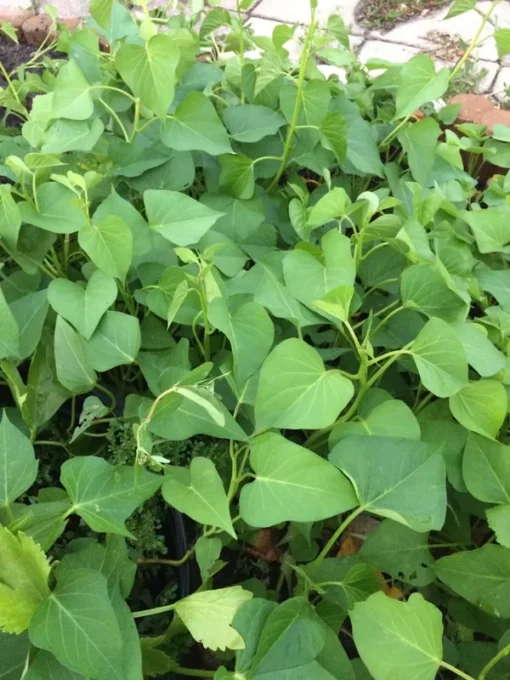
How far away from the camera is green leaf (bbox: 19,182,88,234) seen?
2.38 feet

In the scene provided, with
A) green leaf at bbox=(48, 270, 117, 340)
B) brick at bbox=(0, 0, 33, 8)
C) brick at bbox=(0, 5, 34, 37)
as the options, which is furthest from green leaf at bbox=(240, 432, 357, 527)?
brick at bbox=(0, 0, 33, 8)

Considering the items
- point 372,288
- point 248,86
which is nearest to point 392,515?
point 372,288

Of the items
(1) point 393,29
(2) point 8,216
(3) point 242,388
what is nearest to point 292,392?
(3) point 242,388

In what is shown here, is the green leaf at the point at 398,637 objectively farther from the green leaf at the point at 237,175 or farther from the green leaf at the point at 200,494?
the green leaf at the point at 237,175

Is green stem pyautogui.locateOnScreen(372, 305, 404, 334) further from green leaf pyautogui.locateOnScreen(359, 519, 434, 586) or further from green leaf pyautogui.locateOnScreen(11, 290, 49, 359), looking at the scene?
green leaf pyautogui.locateOnScreen(11, 290, 49, 359)

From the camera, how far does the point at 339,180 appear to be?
101 cm

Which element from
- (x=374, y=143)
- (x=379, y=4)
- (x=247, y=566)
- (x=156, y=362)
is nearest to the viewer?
(x=156, y=362)

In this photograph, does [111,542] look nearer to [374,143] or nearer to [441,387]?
[441,387]

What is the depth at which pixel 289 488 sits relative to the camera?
58 cm

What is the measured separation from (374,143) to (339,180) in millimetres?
81

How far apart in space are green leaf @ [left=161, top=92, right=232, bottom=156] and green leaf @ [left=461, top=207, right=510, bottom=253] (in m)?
0.37

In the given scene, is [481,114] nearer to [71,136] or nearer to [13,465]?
[71,136]

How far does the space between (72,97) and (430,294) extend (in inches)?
21.6

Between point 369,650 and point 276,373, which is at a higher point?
point 276,373
